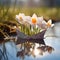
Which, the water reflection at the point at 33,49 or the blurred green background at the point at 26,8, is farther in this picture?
the blurred green background at the point at 26,8

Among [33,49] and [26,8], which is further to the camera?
[26,8]

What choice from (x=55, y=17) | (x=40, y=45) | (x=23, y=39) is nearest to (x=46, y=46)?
(x=40, y=45)

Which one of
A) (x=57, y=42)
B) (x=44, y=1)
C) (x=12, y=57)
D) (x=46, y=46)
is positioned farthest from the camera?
(x=44, y=1)

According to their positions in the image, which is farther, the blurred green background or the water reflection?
the blurred green background

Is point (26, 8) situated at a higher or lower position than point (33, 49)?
higher

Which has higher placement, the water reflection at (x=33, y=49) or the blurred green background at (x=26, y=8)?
the blurred green background at (x=26, y=8)

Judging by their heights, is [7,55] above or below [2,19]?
below

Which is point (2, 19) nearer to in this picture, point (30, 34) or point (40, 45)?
point (30, 34)

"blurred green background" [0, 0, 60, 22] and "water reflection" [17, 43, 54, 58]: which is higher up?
"blurred green background" [0, 0, 60, 22]
